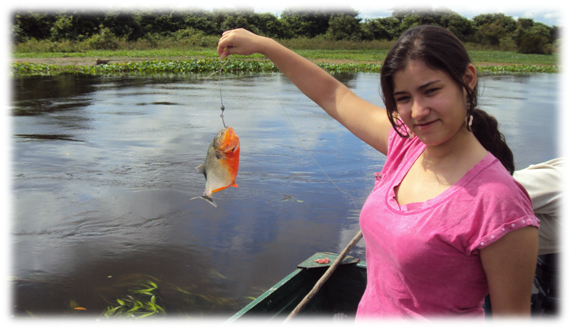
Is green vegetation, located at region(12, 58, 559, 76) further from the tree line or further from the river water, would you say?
the river water

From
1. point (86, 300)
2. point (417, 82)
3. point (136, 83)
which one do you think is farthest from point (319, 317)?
point (136, 83)

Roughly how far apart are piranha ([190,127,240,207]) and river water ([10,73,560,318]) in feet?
7.64

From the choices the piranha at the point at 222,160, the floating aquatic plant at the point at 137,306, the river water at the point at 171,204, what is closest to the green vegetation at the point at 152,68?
the river water at the point at 171,204

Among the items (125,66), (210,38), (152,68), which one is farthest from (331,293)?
(210,38)

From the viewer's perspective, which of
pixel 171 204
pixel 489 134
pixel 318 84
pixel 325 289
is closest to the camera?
pixel 489 134

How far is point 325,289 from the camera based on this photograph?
11.7 ft

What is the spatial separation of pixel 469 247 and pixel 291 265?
3610 mm

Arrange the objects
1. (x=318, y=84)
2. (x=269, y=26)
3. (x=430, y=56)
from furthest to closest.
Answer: (x=269, y=26) < (x=318, y=84) < (x=430, y=56)

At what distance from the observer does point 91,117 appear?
444 inches

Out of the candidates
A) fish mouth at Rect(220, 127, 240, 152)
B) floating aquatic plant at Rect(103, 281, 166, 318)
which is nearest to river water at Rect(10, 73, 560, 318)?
floating aquatic plant at Rect(103, 281, 166, 318)

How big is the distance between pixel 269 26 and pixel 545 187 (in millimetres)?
33730

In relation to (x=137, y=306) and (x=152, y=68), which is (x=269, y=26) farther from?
(x=137, y=306)

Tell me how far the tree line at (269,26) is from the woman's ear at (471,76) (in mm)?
19719

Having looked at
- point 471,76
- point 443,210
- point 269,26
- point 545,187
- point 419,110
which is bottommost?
point 545,187
